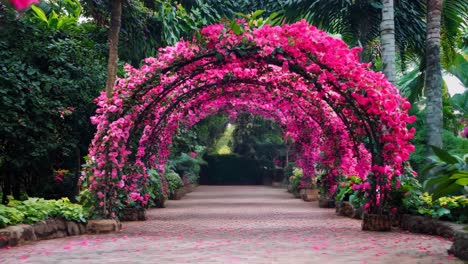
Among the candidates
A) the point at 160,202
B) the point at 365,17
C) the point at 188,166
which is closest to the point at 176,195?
the point at 160,202

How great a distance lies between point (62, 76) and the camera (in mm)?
12586

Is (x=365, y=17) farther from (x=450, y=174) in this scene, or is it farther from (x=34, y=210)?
(x=34, y=210)

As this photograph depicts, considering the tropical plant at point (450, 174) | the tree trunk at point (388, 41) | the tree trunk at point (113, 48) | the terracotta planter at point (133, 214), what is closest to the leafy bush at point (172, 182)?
the terracotta planter at point (133, 214)

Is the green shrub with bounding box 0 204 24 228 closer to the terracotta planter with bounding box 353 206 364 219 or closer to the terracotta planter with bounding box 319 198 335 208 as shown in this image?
the terracotta planter with bounding box 353 206 364 219

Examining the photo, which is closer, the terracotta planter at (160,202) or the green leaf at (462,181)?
the green leaf at (462,181)

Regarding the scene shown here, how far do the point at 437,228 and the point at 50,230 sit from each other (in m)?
5.71

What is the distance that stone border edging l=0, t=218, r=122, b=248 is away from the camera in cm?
675

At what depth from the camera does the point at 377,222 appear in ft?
29.8

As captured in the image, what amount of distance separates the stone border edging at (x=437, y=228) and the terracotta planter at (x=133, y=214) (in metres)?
5.23

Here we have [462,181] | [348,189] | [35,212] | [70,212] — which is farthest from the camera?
[348,189]

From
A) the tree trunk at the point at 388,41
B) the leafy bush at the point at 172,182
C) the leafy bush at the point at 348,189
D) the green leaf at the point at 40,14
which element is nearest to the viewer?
the tree trunk at the point at 388,41

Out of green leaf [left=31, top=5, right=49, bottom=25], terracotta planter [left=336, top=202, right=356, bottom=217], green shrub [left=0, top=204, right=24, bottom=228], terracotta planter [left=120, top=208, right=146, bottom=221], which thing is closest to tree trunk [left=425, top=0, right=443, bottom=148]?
terracotta planter [left=336, top=202, right=356, bottom=217]

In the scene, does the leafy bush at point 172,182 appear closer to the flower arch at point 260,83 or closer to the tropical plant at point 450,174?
the flower arch at point 260,83

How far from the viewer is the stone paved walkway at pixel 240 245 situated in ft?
19.1
